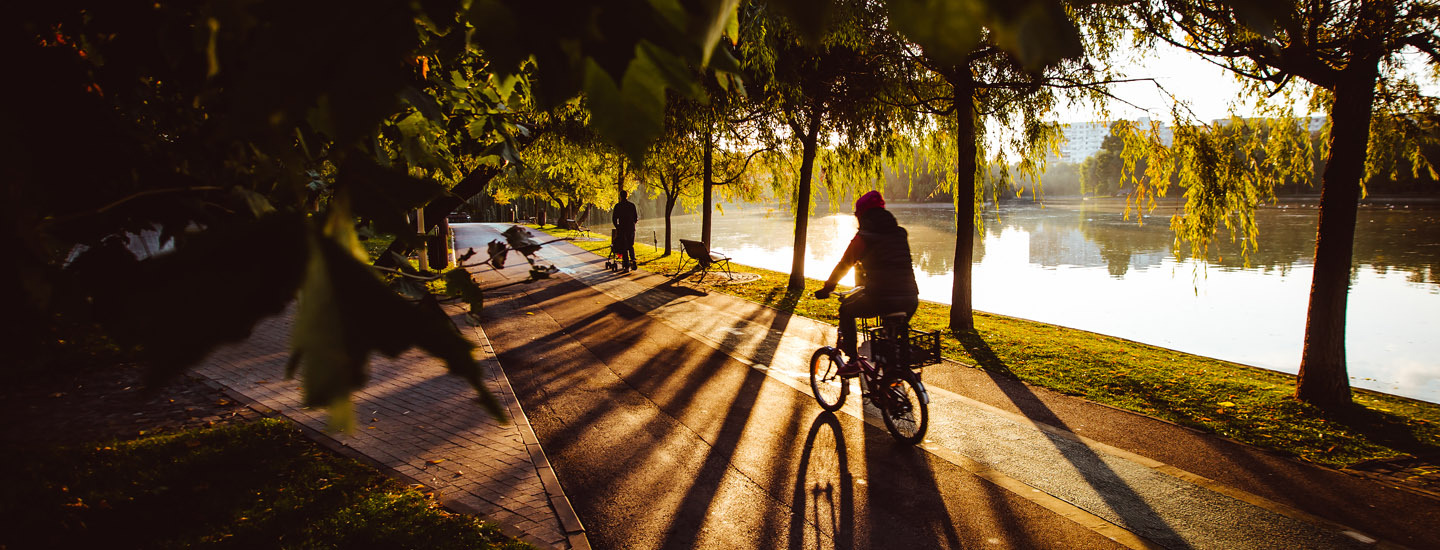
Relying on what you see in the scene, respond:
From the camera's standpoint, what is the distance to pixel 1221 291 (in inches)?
656

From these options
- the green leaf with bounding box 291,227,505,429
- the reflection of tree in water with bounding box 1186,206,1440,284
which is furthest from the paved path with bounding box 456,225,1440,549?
the reflection of tree in water with bounding box 1186,206,1440,284

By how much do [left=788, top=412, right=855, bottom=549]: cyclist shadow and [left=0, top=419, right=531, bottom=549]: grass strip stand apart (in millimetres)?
1842

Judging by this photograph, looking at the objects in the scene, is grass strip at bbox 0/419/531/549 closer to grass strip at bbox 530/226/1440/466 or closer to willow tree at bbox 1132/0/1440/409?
grass strip at bbox 530/226/1440/466

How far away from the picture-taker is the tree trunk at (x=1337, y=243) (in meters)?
6.95

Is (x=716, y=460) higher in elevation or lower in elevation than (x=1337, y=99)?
lower

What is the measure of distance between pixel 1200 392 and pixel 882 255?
181 inches

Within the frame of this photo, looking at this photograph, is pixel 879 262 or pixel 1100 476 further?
pixel 879 262

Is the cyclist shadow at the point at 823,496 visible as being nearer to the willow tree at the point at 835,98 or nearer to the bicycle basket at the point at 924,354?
the bicycle basket at the point at 924,354

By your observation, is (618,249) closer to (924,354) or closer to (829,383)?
(829,383)

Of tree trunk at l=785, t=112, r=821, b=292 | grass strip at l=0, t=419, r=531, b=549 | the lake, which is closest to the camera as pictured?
grass strip at l=0, t=419, r=531, b=549

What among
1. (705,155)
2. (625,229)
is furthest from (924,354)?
(705,155)

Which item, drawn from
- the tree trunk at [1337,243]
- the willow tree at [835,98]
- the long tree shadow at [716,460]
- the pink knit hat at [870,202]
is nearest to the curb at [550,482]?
the long tree shadow at [716,460]

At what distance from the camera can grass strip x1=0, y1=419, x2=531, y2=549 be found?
3.96 metres

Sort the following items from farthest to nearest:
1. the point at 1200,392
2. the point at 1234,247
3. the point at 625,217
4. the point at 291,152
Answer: the point at 1234,247 → the point at 625,217 → the point at 1200,392 → the point at 291,152
